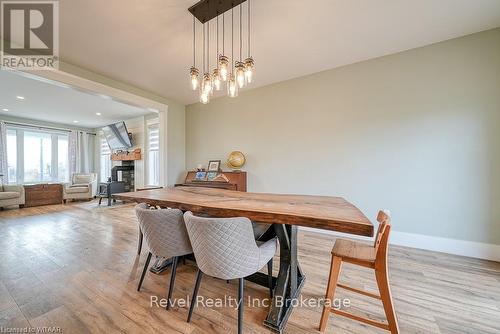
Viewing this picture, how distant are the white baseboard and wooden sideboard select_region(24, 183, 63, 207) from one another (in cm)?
821

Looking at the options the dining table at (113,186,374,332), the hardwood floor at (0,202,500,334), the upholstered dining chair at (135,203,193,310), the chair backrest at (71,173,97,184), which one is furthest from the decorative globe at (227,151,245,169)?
the chair backrest at (71,173,97,184)

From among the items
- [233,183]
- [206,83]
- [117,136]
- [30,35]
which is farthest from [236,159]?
[117,136]

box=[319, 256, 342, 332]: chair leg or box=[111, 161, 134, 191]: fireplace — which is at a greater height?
box=[111, 161, 134, 191]: fireplace

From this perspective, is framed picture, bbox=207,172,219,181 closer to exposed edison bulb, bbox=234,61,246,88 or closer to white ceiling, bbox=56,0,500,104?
white ceiling, bbox=56,0,500,104

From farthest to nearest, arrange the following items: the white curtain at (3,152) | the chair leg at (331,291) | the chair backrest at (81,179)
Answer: the chair backrest at (81,179)
the white curtain at (3,152)
the chair leg at (331,291)

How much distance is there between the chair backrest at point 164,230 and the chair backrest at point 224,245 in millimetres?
286

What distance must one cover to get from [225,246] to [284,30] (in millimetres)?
2322

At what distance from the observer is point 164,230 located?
1.44 meters

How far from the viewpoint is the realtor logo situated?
1.87 m

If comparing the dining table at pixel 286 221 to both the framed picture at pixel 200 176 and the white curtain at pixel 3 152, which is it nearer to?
the framed picture at pixel 200 176

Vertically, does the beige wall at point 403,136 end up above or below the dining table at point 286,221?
above

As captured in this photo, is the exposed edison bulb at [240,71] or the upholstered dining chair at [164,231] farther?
the exposed edison bulb at [240,71]

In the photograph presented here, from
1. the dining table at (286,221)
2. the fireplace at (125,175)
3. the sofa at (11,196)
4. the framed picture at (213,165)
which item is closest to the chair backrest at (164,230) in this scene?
the dining table at (286,221)

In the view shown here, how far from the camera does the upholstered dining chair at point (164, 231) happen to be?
4.65 ft
